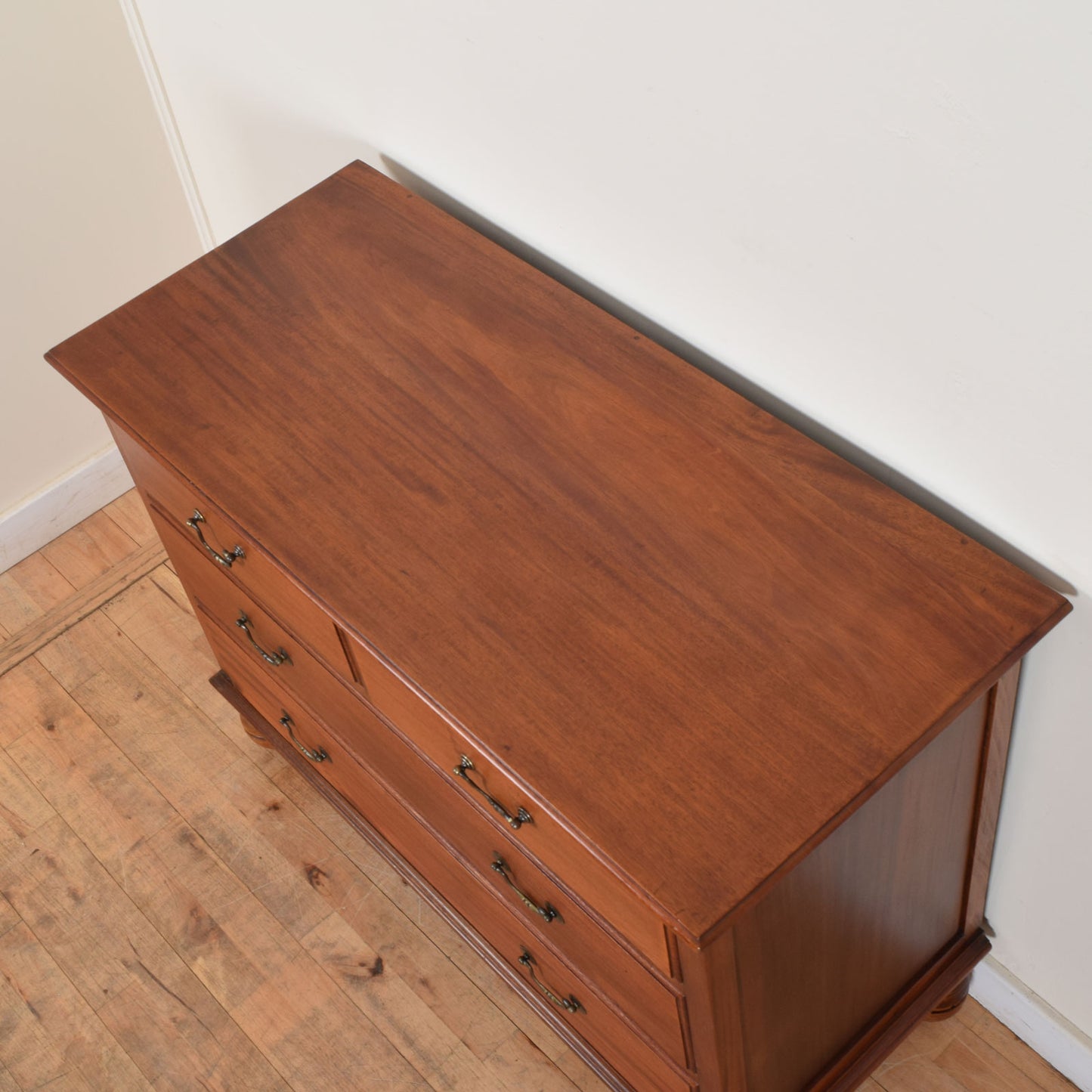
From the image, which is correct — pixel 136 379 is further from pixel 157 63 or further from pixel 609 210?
pixel 157 63

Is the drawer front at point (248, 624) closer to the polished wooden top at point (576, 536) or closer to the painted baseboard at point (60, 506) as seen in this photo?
the polished wooden top at point (576, 536)

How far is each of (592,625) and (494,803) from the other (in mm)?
198

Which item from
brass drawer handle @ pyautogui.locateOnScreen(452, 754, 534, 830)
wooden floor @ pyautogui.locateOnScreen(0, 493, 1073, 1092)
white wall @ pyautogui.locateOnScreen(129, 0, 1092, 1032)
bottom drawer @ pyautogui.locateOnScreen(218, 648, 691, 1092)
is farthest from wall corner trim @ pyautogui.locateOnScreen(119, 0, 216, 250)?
brass drawer handle @ pyautogui.locateOnScreen(452, 754, 534, 830)

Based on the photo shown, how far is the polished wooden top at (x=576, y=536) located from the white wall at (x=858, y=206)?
0.07 m

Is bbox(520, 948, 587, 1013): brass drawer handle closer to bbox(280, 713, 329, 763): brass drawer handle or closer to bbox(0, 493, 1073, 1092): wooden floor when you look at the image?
bbox(0, 493, 1073, 1092): wooden floor

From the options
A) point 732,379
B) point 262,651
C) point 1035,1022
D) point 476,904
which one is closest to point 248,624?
point 262,651

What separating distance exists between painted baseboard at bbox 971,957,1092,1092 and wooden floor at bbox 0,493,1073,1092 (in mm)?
21

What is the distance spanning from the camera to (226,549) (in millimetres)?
1537

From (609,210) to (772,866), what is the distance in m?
0.75

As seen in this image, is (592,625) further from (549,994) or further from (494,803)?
(549,994)

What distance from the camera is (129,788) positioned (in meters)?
2.14

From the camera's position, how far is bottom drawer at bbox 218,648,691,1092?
1454 millimetres

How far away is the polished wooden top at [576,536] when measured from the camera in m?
1.10

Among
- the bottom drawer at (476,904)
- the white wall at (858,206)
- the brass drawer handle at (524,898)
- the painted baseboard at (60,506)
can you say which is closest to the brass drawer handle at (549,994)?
the bottom drawer at (476,904)
